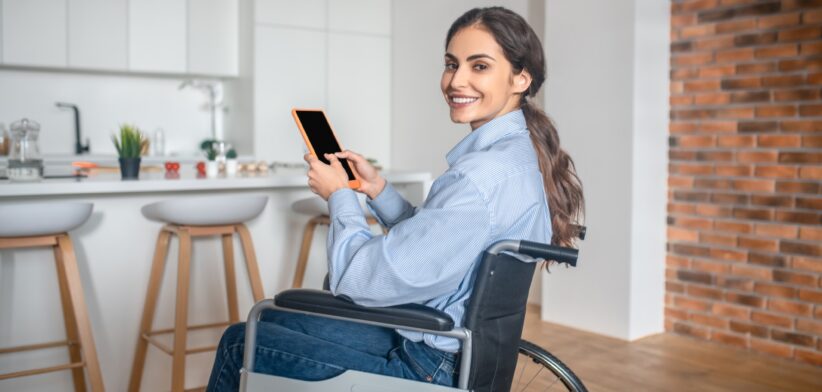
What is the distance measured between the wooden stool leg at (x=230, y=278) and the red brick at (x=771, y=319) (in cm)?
238

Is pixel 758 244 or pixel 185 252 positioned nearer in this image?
pixel 185 252

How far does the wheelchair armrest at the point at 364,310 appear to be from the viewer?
59.8 inches

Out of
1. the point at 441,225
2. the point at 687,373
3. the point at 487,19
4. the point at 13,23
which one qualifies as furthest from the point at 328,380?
the point at 13,23

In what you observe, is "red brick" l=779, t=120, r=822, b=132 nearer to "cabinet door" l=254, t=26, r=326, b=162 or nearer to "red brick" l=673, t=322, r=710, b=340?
"red brick" l=673, t=322, r=710, b=340

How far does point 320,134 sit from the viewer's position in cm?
189

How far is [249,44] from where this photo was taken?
5539mm

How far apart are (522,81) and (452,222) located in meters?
0.42

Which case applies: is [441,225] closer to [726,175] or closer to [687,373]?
[687,373]

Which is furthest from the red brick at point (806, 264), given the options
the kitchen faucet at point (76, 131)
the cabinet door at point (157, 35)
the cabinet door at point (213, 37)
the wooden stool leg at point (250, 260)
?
the kitchen faucet at point (76, 131)

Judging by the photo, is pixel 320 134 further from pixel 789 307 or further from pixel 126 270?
pixel 789 307

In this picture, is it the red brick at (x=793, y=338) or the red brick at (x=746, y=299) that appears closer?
the red brick at (x=793, y=338)

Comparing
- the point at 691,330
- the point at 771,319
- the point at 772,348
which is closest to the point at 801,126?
the point at 771,319

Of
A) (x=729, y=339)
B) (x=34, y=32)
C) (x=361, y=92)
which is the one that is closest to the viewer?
(x=729, y=339)

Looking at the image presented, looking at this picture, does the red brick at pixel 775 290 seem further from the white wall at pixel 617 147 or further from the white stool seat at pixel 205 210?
the white stool seat at pixel 205 210
